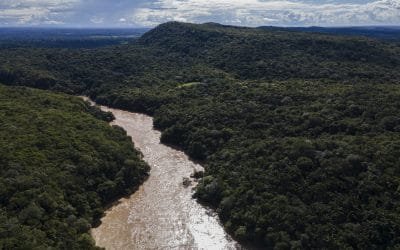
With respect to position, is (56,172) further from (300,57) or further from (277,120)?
(300,57)

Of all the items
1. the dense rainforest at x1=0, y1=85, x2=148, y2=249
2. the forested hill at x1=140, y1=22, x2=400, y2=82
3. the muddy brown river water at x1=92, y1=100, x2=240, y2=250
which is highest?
the forested hill at x1=140, y1=22, x2=400, y2=82

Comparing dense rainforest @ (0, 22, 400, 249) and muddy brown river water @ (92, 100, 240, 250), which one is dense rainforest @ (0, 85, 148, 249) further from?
dense rainforest @ (0, 22, 400, 249)

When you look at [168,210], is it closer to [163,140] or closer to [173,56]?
[163,140]

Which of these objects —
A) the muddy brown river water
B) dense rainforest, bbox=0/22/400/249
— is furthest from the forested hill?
the muddy brown river water

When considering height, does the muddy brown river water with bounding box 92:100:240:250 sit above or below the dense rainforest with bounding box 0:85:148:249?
below

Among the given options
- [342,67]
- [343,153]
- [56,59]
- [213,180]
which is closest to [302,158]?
[343,153]

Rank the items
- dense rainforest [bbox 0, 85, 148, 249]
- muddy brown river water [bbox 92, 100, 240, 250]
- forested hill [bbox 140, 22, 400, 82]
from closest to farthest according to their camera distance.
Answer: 1. dense rainforest [bbox 0, 85, 148, 249]
2. muddy brown river water [bbox 92, 100, 240, 250]
3. forested hill [bbox 140, 22, 400, 82]

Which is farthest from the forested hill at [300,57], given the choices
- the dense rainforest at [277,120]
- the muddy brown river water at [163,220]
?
the muddy brown river water at [163,220]
